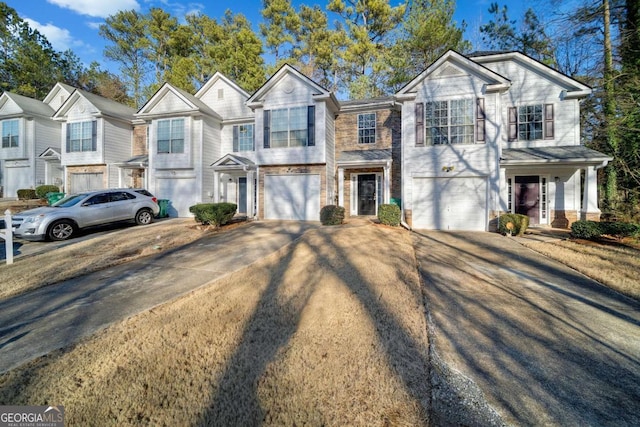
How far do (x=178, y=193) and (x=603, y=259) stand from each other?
18.0 meters

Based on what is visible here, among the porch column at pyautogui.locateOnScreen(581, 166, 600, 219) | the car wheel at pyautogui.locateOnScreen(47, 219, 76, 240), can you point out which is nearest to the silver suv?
the car wheel at pyautogui.locateOnScreen(47, 219, 76, 240)

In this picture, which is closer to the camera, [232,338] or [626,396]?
[626,396]

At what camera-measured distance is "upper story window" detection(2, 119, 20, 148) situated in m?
19.2

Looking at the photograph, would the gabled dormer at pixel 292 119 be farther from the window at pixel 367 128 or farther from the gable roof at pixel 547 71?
the gable roof at pixel 547 71

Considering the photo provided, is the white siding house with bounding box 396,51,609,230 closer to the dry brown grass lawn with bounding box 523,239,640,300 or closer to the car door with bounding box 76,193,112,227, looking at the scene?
the dry brown grass lawn with bounding box 523,239,640,300

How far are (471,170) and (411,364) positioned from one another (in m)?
10.4

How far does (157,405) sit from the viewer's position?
7.63 ft

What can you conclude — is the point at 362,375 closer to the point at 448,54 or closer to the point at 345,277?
the point at 345,277

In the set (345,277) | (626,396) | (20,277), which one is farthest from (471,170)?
(20,277)

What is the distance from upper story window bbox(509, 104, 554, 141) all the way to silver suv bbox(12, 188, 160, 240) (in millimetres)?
→ 17266

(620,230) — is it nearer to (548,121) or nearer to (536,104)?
(548,121)

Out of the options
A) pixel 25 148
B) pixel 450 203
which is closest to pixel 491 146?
pixel 450 203

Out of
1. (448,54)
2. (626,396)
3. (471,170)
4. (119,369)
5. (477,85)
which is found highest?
(448,54)

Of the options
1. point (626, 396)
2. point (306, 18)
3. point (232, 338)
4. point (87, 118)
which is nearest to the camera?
point (626, 396)
